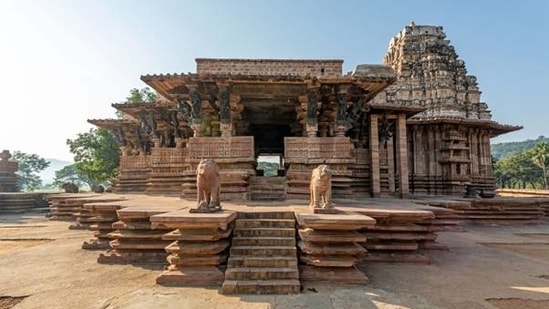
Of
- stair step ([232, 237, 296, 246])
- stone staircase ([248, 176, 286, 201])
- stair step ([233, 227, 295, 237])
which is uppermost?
stone staircase ([248, 176, 286, 201])

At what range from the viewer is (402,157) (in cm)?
1277

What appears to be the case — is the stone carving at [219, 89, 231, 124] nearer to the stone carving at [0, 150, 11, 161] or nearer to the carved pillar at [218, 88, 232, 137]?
the carved pillar at [218, 88, 232, 137]

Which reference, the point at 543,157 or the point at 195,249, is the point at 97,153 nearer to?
the point at 195,249

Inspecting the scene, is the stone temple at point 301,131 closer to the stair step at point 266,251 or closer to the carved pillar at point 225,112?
the carved pillar at point 225,112

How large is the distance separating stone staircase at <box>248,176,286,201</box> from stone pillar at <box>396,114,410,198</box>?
5.49 m

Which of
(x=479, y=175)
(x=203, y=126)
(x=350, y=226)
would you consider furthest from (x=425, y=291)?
(x=479, y=175)

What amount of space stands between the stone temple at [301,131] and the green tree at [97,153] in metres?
12.3

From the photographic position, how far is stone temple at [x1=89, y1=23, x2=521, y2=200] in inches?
385

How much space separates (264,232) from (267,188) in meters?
4.80

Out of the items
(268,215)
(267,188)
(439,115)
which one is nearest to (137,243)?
(268,215)

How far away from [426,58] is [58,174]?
102 meters

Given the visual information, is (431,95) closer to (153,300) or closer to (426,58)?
(426,58)

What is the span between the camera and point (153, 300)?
13.3 feet

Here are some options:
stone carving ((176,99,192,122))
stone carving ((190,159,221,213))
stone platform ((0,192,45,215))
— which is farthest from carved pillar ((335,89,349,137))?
stone platform ((0,192,45,215))
